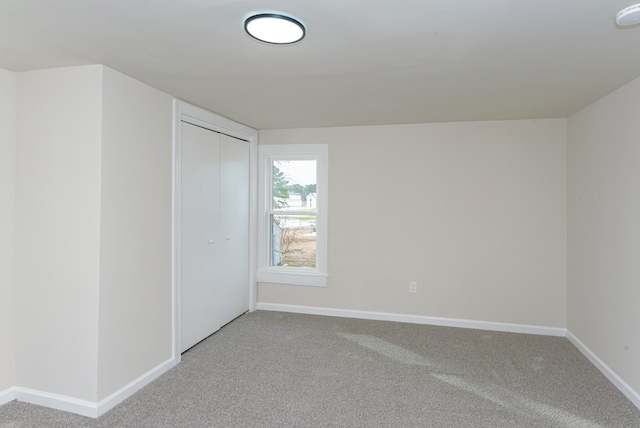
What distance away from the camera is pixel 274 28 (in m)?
1.82

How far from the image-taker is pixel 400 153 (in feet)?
13.9

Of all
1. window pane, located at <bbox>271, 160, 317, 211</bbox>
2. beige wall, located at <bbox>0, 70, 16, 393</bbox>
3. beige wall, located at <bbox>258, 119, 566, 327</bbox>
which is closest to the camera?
beige wall, located at <bbox>0, 70, 16, 393</bbox>

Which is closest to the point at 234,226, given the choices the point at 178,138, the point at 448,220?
the point at 178,138

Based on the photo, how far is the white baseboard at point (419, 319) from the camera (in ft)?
12.8

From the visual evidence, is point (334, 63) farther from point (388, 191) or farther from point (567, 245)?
point (567, 245)

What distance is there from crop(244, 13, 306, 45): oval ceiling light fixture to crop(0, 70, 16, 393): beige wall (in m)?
1.88

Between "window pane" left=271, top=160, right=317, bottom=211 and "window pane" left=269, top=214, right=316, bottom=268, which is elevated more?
"window pane" left=271, top=160, right=317, bottom=211

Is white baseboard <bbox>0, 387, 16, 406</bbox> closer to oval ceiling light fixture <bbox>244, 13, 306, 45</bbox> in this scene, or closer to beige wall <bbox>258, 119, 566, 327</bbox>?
beige wall <bbox>258, 119, 566, 327</bbox>

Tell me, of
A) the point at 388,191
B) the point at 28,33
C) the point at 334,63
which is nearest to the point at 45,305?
the point at 28,33

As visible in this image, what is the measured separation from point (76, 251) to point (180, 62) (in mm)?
1400

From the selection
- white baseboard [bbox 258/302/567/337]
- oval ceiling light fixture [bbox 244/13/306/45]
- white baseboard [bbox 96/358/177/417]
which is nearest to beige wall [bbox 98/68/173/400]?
white baseboard [bbox 96/358/177/417]

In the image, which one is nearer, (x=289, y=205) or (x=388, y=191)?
(x=388, y=191)

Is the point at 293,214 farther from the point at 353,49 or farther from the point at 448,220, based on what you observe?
the point at 353,49

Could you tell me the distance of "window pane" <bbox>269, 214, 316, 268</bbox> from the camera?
15.2 feet
